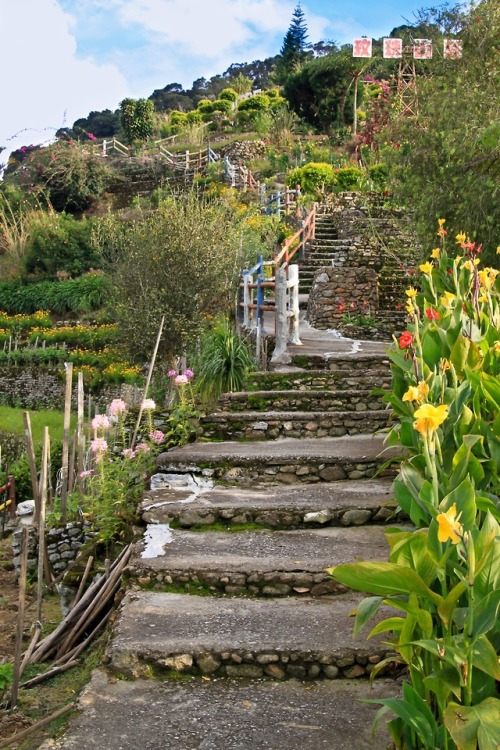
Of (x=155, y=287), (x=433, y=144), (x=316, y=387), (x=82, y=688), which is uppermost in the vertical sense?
(x=433, y=144)

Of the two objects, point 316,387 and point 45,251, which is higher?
point 45,251

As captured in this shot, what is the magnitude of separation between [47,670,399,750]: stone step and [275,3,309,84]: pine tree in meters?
43.6

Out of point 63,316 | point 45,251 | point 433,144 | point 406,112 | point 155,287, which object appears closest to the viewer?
point 433,144

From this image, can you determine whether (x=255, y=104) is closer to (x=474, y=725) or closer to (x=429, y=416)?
(x=429, y=416)

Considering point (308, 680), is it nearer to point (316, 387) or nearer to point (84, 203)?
point (316, 387)

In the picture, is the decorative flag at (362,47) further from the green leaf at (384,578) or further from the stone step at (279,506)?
the green leaf at (384,578)

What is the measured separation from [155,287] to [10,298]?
47.0 feet

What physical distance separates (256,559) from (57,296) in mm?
20942

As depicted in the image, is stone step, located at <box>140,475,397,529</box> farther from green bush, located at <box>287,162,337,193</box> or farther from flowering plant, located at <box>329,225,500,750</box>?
green bush, located at <box>287,162,337,193</box>

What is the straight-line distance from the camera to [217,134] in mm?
38531

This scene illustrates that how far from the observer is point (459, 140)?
8.69 metres

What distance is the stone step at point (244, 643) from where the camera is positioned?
3.88 m

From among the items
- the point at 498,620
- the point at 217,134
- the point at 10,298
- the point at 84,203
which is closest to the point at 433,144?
the point at 498,620

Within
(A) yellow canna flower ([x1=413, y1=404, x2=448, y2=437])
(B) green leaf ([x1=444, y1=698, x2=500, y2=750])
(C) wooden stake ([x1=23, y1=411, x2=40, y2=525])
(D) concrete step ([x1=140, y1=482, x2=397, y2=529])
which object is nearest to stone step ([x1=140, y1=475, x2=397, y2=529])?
(D) concrete step ([x1=140, y1=482, x2=397, y2=529])
